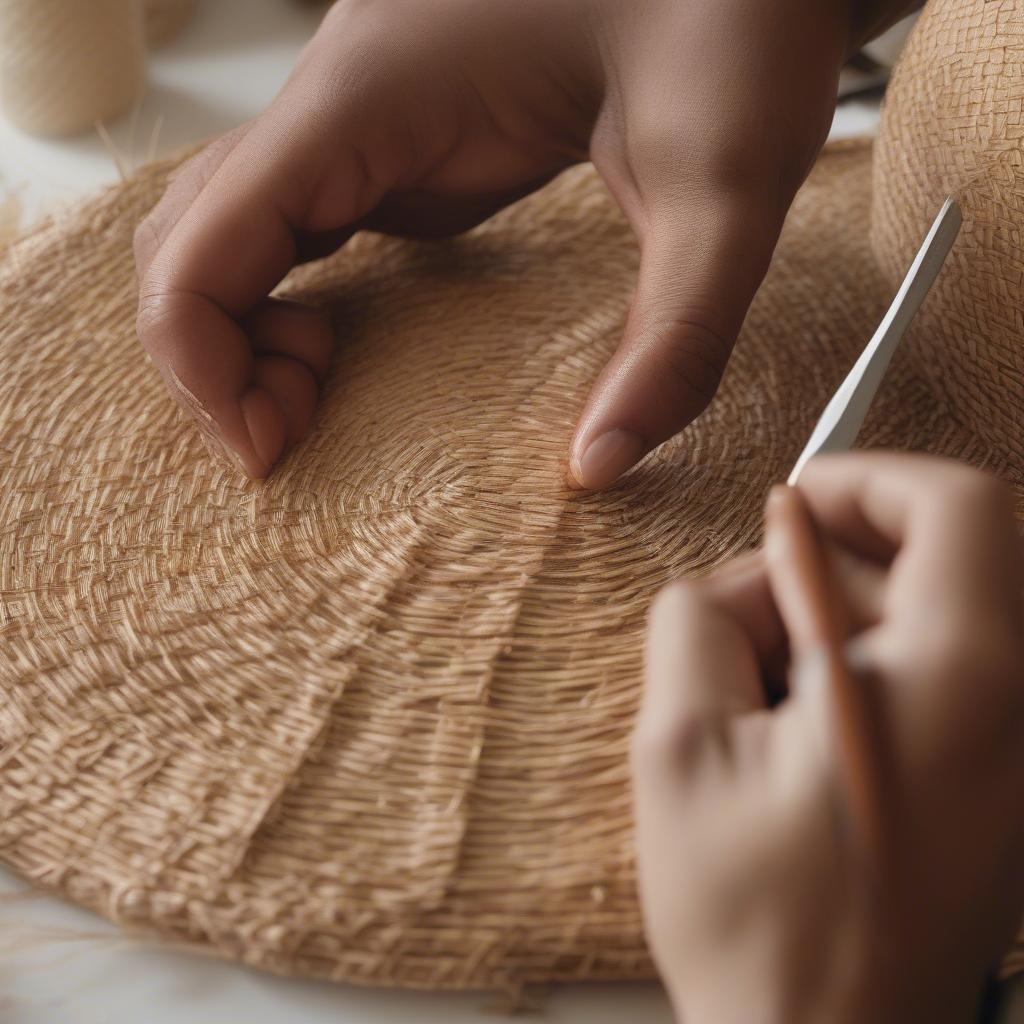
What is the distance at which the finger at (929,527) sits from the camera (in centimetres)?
27

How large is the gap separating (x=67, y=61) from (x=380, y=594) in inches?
15.8

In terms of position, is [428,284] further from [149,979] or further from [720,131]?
[149,979]

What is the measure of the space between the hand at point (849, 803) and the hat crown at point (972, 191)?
6.3 inches

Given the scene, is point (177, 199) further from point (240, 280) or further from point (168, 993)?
point (168, 993)

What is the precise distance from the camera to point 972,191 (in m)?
0.44

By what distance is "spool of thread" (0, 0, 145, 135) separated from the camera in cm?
62

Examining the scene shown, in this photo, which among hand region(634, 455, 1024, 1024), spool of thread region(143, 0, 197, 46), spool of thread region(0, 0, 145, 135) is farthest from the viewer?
spool of thread region(143, 0, 197, 46)

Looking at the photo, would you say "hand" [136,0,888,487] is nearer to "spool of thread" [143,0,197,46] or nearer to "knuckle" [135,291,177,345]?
"knuckle" [135,291,177,345]

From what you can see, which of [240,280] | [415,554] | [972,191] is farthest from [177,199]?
[972,191]

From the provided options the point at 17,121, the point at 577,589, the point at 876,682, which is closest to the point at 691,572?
the point at 577,589

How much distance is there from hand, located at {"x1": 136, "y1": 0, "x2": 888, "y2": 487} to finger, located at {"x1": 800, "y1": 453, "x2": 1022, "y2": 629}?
107mm

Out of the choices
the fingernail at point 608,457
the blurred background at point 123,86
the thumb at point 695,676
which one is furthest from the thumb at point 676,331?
the blurred background at point 123,86

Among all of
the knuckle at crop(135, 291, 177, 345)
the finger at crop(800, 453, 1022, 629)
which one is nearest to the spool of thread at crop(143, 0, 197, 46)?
the knuckle at crop(135, 291, 177, 345)

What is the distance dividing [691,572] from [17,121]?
463 millimetres
